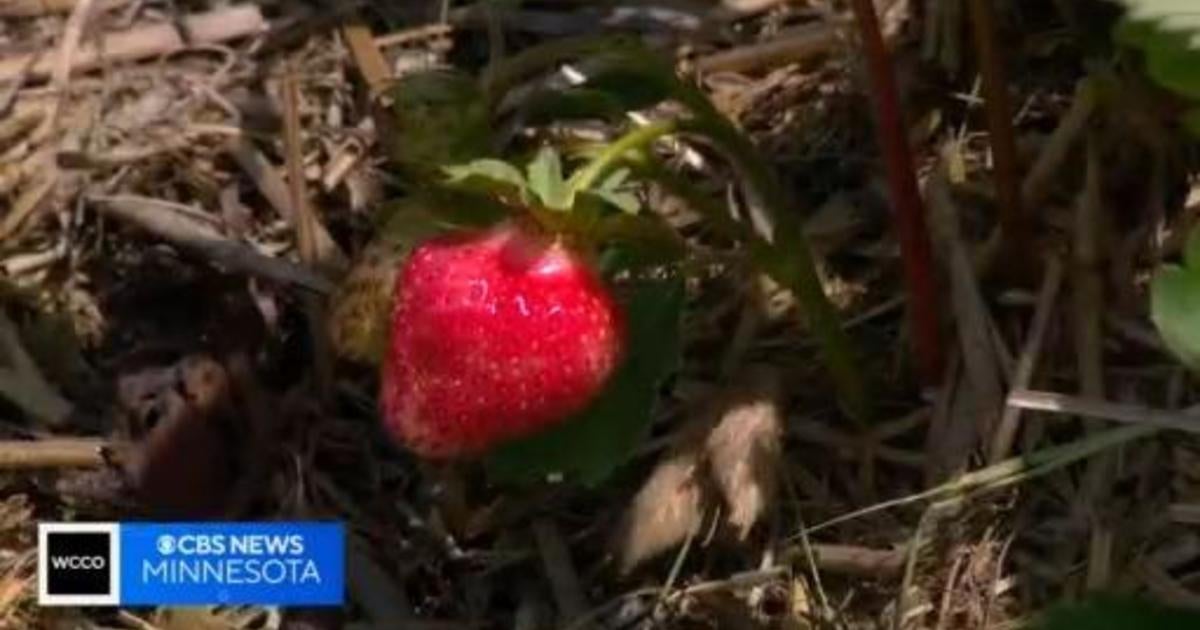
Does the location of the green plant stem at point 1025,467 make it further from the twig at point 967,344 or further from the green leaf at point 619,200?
the green leaf at point 619,200

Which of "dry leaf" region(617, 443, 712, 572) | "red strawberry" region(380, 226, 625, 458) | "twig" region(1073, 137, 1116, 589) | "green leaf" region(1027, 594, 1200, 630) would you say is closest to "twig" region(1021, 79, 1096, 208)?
"twig" region(1073, 137, 1116, 589)

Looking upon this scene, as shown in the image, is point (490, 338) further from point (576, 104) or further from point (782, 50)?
point (782, 50)

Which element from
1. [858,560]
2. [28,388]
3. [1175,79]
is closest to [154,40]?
[28,388]

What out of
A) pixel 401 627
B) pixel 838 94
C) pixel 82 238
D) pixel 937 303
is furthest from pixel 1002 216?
pixel 82 238

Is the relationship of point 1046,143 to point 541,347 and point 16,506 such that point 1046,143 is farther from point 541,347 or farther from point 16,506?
point 16,506

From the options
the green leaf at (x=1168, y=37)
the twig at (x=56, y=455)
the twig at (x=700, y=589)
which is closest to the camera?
the green leaf at (x=1168, y=37)

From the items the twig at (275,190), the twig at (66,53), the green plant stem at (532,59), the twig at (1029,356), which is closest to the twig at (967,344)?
the twig at (1029,356)

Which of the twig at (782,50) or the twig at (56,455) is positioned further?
the twig at (782,50)

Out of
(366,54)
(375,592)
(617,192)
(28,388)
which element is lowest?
(375,592)
